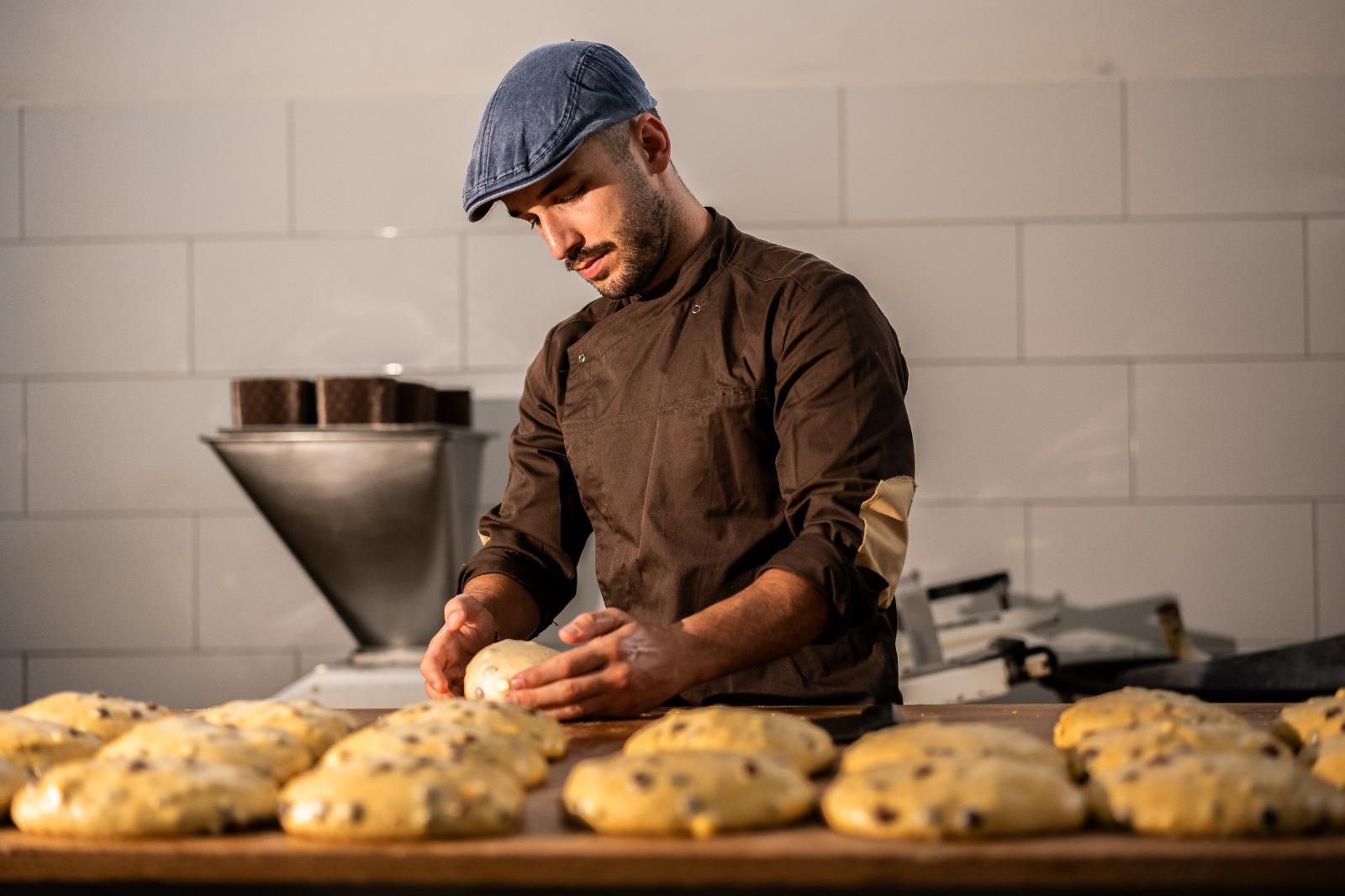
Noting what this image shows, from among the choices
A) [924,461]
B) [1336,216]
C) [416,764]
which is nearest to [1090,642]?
[924,461]

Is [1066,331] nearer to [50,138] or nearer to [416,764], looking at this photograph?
[416,764]

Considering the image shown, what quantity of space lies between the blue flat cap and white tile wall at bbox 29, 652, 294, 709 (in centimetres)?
154

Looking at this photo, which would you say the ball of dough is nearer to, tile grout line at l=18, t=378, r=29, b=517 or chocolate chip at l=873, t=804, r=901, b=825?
chocolate chip at l=873, t=804, r=901, b=825

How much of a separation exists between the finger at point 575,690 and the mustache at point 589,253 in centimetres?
58

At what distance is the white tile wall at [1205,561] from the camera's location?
8.78ft

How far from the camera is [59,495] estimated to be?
9.33 ft

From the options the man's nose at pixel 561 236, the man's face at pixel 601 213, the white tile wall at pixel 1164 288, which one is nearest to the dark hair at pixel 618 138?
the man's face at pixel 601 213

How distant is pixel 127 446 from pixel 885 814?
2.36m

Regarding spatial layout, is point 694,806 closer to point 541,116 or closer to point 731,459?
point 731,459

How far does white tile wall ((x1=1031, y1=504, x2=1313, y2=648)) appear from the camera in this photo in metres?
2.68

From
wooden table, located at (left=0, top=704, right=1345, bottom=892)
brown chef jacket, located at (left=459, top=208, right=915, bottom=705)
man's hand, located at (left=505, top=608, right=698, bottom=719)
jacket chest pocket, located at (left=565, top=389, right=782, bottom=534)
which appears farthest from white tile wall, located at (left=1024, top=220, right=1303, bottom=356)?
wooden table, located at (left=0, top=704, right=1345, bottom=892)

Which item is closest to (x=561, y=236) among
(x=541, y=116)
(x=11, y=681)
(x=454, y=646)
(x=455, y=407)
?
(x=541, y=116)

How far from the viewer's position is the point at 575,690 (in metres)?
1.34

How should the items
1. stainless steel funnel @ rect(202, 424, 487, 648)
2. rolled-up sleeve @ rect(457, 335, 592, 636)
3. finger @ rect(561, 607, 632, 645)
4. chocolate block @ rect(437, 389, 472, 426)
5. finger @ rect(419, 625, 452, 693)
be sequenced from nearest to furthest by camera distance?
finger @ rect(561, 607, 632, 645)
finger @ rect(419, 625, 452, 693)
rolled-up sleeve @ rect(457, 335, 592, 636)
stainless steel funnel @ rect(202, 424, 487, 648)
chocolate block @ rect(437, 389, 472, 426)
